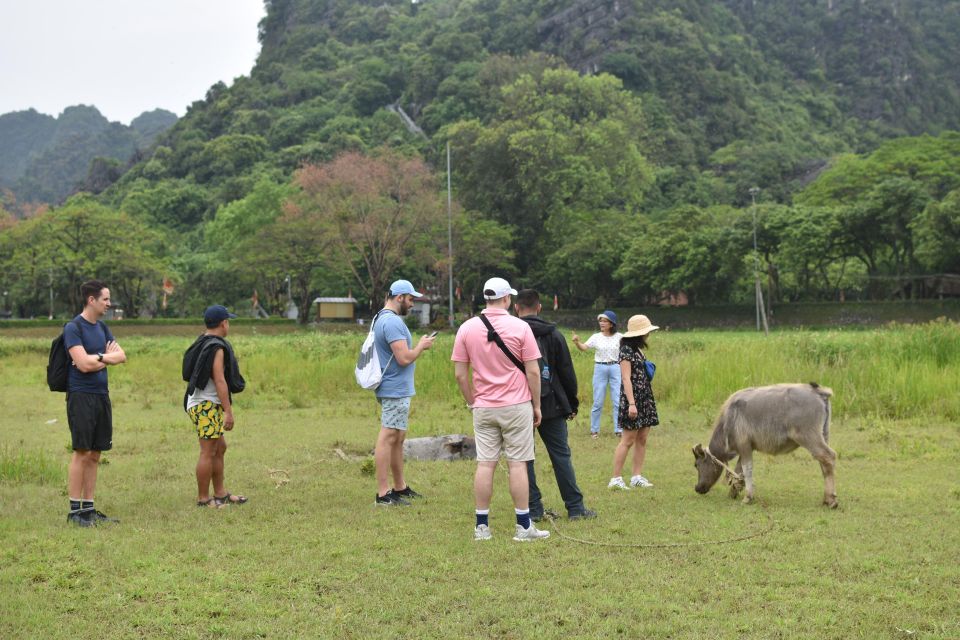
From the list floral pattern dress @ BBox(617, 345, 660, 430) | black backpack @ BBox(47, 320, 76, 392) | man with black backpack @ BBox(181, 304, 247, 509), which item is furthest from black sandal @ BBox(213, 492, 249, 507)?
floral pattern dress @ BBox(617, 345, 660, 430)

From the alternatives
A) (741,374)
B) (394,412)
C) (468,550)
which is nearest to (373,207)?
(741,374)

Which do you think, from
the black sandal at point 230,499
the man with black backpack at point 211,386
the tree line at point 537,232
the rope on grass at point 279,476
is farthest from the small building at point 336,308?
the man with black backpack at point 211,386

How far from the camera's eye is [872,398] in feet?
44.1

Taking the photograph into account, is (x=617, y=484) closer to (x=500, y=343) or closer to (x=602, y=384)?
(x=500, y=343)

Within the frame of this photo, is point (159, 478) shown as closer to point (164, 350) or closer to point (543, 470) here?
point (543, 470)

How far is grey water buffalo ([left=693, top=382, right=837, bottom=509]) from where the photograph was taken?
7270 mm

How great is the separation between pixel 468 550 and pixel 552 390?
4.92 feet

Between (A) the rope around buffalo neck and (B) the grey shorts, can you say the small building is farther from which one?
(A) the rope around buffalo neck

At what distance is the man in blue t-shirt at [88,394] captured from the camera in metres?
6.81

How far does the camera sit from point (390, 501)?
25.2 feet

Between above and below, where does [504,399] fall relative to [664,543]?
above

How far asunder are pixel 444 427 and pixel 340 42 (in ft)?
474

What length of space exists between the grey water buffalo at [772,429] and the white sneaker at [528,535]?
7.30 feet

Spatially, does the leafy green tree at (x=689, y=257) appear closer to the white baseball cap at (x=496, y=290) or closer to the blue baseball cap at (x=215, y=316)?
the blue baseball cap at (x=215, y=316)
